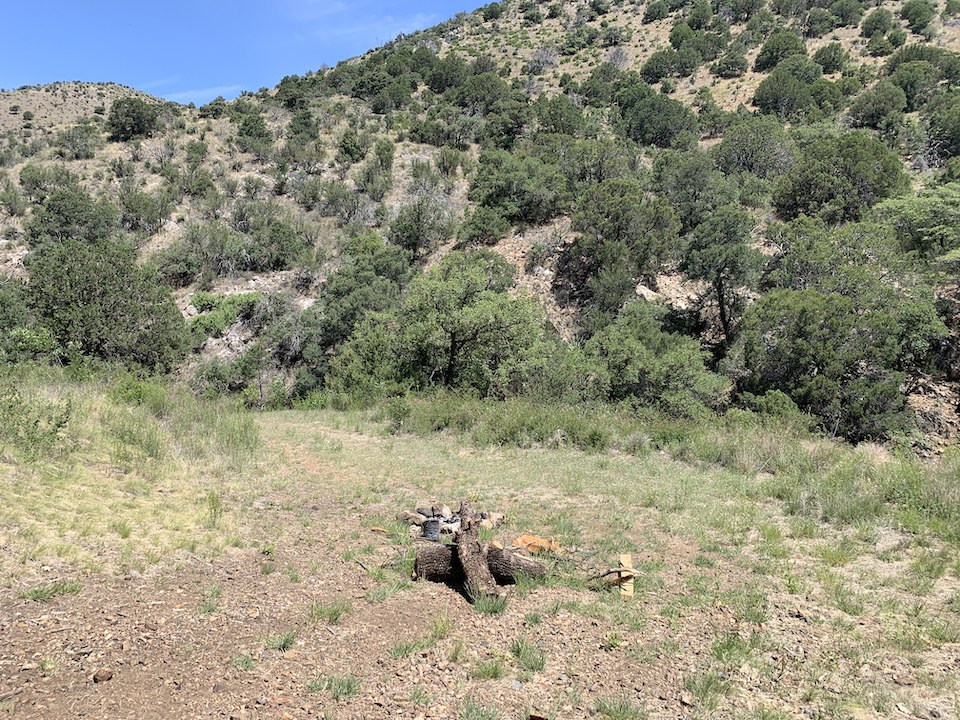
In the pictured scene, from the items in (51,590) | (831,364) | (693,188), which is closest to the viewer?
(51,590)

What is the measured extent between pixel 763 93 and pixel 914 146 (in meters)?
13.3

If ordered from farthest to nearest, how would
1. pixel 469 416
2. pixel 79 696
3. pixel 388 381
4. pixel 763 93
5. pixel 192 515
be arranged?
pixel 763 93 < pixel 388 381 < pixel 469 416 < pixel 192 515 < pixel 79 696

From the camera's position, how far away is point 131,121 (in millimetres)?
38688

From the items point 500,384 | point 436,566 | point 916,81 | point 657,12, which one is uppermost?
point 657,12

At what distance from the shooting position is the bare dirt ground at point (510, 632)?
341cm

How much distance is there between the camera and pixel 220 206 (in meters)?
32.2

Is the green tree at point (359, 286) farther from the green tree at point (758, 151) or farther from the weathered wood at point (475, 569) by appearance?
the green tree at point (758, 151)

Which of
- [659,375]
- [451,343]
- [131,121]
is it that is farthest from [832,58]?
[131,121]

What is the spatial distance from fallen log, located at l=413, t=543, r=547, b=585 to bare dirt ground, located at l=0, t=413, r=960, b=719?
0.20m

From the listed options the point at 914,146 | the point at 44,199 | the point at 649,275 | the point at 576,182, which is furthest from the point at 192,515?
the point at 914,146

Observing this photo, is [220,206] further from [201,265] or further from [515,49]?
[515,49]

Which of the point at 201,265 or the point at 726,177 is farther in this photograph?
the point at 726,177

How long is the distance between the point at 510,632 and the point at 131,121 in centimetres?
4751

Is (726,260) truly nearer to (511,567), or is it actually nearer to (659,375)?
(659,375)
